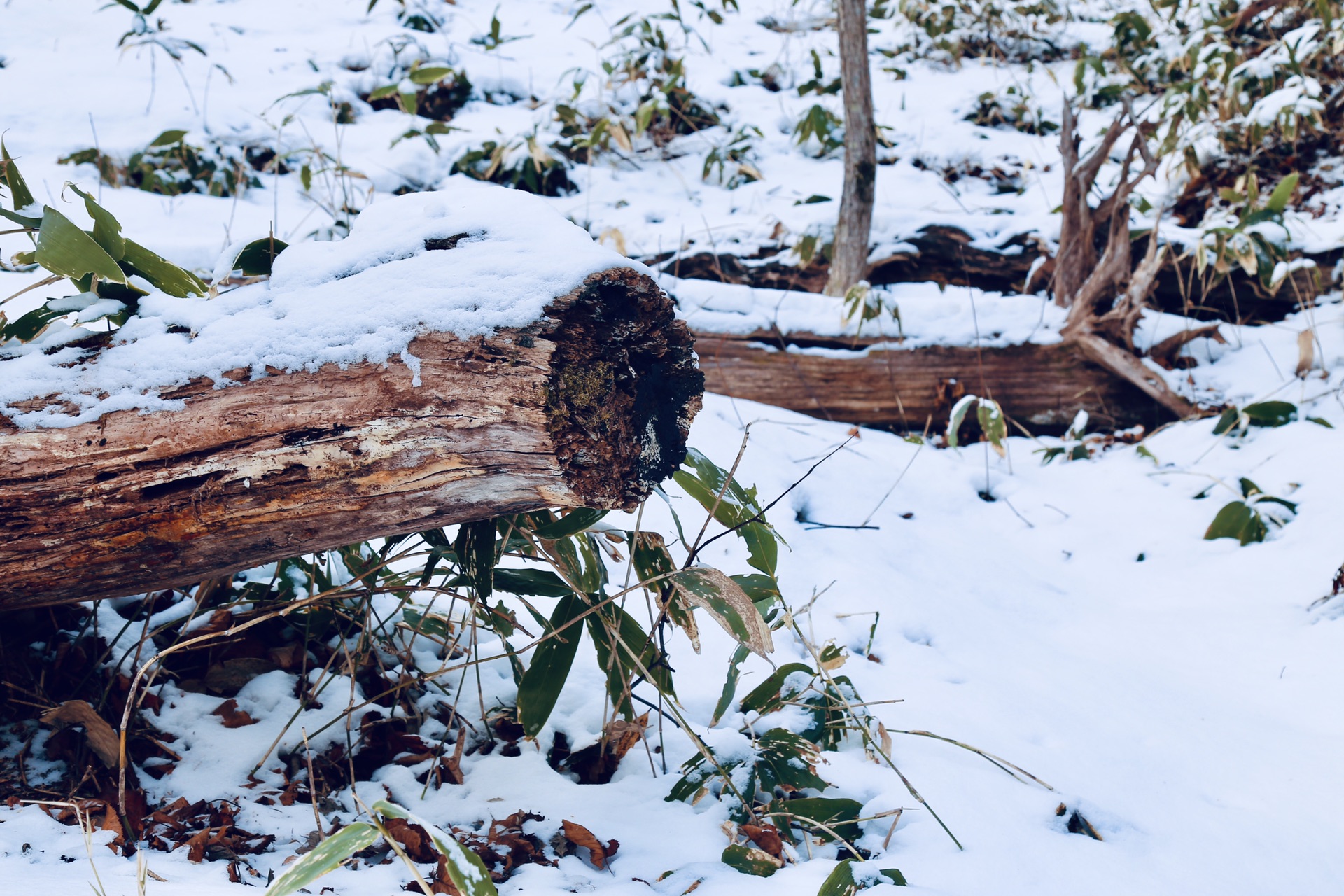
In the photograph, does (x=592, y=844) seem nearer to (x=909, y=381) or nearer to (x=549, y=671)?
(x=549, y=671)

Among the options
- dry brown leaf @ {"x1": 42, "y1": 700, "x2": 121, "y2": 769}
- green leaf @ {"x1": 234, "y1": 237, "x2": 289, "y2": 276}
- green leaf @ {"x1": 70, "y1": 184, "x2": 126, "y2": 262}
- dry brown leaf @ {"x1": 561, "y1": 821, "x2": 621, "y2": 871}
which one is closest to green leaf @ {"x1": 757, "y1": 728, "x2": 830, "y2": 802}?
dry brown leaf @ {"x1": 561, "y1": 821, "x2": 621, "y2": 871}

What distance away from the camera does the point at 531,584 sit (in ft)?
4.42

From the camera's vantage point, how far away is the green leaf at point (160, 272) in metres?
1.22

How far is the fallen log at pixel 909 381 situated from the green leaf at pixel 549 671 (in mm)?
1960

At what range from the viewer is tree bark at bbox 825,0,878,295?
3.73 m

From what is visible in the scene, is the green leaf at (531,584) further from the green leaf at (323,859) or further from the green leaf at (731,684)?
the green leaf at (323,859)

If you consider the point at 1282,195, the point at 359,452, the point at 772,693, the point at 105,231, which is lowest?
the point at 772,693

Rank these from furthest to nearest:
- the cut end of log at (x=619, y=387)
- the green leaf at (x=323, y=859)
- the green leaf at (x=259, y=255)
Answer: the green leaf at (x=259, y=255), the cut end of log at (x=619, y=387), the green leaf at (x=323, y=859)

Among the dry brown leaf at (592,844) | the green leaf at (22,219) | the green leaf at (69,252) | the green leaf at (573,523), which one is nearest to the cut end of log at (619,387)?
the green leaf at (573,523)

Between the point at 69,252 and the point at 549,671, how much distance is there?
0.86 meters

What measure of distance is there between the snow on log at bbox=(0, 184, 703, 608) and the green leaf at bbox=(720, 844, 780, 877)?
54 centimetres

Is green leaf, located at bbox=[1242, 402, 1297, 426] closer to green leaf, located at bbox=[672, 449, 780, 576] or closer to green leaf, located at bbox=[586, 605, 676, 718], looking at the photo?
green leaf, located at bbox=[672, 449, 780, 576]

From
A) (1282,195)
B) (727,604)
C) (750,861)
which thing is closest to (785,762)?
(750,861)

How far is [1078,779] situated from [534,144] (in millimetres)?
3850
